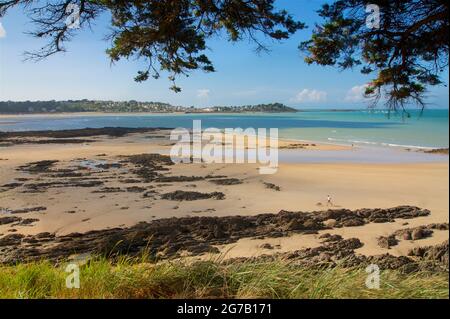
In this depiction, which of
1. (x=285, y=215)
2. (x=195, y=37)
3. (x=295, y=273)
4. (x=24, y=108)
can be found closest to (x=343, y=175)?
(x=285, y=215)

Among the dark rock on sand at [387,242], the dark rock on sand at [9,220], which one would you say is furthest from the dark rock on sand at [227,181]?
the dark rock on sand at [387,242]

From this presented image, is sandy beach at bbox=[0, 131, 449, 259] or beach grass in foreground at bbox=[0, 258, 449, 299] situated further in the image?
sandy beach at bbox=[0, 131, 449, 259]

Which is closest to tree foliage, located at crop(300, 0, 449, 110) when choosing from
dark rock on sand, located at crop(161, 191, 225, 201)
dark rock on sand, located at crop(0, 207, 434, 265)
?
dark rock on sand, located at crop(0, 207, 434, 265)

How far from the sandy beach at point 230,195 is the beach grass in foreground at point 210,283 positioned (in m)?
2.78

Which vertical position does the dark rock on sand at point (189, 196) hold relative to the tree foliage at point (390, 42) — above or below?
below

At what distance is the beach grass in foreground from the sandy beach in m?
2.78

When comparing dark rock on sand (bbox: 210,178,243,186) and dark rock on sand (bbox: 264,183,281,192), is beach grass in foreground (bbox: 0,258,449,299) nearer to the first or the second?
dark rock on sand (bbox: 264,183,281,192)

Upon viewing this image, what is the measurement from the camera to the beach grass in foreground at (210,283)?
3.36 m

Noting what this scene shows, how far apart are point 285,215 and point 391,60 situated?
15.8ft

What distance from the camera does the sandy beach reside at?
8812 mm

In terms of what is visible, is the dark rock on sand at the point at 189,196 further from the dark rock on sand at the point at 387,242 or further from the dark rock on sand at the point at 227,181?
the dark rock on sand at the point at 387,242

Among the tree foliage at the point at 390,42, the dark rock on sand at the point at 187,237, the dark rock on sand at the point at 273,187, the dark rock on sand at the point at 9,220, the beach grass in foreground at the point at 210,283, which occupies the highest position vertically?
the tree foliage at the point at 390,42

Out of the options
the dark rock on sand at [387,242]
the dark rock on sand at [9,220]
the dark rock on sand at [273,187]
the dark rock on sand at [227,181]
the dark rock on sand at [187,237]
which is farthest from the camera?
the dark rock on sand at [227,181]

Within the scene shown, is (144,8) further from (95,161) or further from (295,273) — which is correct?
(95,161)
